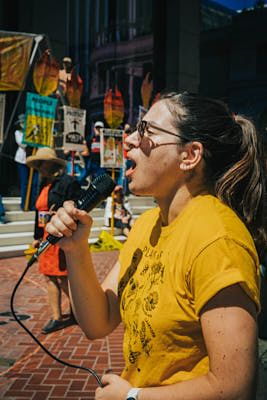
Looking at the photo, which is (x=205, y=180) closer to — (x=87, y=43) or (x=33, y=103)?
(x=33, y=103)

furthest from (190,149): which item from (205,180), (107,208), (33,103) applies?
(107,208)

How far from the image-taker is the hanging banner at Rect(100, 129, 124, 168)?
9.66 metres

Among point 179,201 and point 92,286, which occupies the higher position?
point 179,201

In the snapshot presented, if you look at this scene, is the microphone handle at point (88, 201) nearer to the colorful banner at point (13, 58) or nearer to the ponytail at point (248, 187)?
the ponytail at point (248, 187)

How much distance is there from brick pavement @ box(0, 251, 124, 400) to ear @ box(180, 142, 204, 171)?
102 inches

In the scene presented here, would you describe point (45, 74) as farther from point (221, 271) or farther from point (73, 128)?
point (221, 271)

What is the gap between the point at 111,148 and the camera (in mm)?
9789

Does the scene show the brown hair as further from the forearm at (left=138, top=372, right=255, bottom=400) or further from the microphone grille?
the forearm at (left=138, top=372, right=255, bottom=400)

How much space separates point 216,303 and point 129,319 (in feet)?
1.30

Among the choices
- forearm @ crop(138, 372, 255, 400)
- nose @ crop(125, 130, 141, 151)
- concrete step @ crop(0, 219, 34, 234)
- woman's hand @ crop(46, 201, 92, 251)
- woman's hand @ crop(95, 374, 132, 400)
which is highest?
nose @ crop(125, 130, 141, 151)

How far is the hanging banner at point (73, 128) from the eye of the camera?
9.38 m

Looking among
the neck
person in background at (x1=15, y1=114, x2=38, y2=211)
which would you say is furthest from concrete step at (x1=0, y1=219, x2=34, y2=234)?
the neck

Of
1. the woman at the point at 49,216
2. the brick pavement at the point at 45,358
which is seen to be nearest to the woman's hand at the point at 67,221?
the brick pavement at the point at 45,358

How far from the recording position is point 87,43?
15258mm
